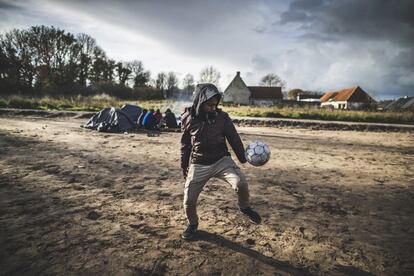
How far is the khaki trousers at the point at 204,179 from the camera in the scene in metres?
3.00

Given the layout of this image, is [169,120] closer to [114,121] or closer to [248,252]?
[114,121]

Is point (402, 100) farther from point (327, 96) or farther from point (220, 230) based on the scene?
point (220, 230)

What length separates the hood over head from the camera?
9.75 feet

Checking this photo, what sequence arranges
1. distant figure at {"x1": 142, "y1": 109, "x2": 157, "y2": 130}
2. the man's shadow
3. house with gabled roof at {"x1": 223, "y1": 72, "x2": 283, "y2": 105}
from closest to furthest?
the man's shadow → distant figure at {"x1": 142, "y1": 109, "x2": 157, "y2": 130} → house with gabled roof at {"x1": 223, "y1": 72, "x2": 283, "y2": 105}

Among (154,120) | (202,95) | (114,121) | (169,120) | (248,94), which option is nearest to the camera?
(202,95)

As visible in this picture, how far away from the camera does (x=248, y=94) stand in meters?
55.7

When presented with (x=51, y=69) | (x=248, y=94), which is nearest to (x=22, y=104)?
(x=51, y=69)

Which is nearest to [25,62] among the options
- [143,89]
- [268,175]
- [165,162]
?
[143,89]

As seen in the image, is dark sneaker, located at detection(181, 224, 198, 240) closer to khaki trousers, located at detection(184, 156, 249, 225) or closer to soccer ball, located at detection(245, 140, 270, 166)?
khaki trousers, located at detection(184, 156, 249, 225)

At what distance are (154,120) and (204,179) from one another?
1176 centimetres

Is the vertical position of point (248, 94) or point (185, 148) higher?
point (248, 94)

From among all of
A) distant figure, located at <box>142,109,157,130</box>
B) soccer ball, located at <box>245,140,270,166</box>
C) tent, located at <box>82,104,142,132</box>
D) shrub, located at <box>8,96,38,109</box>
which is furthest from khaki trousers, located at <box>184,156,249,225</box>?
shrub, located at <box>8,96,38,109</box>

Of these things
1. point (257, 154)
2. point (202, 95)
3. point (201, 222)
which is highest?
point (202, 95)

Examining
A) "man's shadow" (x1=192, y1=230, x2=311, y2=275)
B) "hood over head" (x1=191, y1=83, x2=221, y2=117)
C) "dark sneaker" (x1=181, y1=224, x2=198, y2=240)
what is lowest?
"man's shadow" (x1=192, y1=230, x2=311, y2=275)
